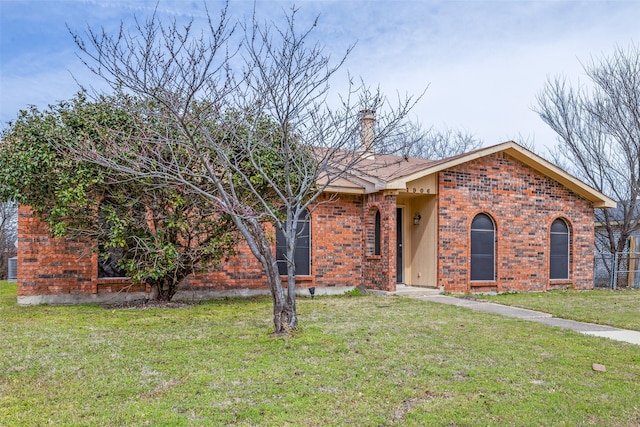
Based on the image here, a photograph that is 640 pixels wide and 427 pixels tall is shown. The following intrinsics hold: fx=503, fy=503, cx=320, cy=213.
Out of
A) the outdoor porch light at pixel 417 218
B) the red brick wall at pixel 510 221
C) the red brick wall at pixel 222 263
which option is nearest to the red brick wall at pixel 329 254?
the red brick wall at pixel 222 263

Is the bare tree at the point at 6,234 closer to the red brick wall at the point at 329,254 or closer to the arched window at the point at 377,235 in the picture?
the red brick wall at the point at 329,254

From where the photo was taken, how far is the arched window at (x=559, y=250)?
15.0 meters

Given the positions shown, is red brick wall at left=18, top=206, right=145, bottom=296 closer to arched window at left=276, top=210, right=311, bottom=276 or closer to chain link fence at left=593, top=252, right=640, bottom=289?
arched window at left=276, top=210, right=311, bottom=276

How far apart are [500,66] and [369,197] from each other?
22.1ft

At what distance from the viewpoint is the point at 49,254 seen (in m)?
10.8

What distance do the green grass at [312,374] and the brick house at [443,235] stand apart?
393 cm

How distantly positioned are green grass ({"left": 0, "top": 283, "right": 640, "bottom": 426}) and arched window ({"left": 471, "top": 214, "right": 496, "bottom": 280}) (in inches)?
214

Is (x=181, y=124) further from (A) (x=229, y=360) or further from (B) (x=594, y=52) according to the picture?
(B) (x=594, y=52)

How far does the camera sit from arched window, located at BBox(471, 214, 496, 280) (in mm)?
13844

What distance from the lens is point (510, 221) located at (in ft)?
46.6

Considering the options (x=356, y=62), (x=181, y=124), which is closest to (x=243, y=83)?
(x=181, y=124)

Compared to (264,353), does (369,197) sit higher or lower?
higher

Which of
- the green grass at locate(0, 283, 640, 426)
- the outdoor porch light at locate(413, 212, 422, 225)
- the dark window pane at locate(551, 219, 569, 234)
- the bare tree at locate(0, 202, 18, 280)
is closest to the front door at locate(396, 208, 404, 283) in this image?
the outdoor porch light at locate(413, 212, 422, 225)

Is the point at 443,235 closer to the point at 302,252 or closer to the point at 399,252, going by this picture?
the point at 399,252
